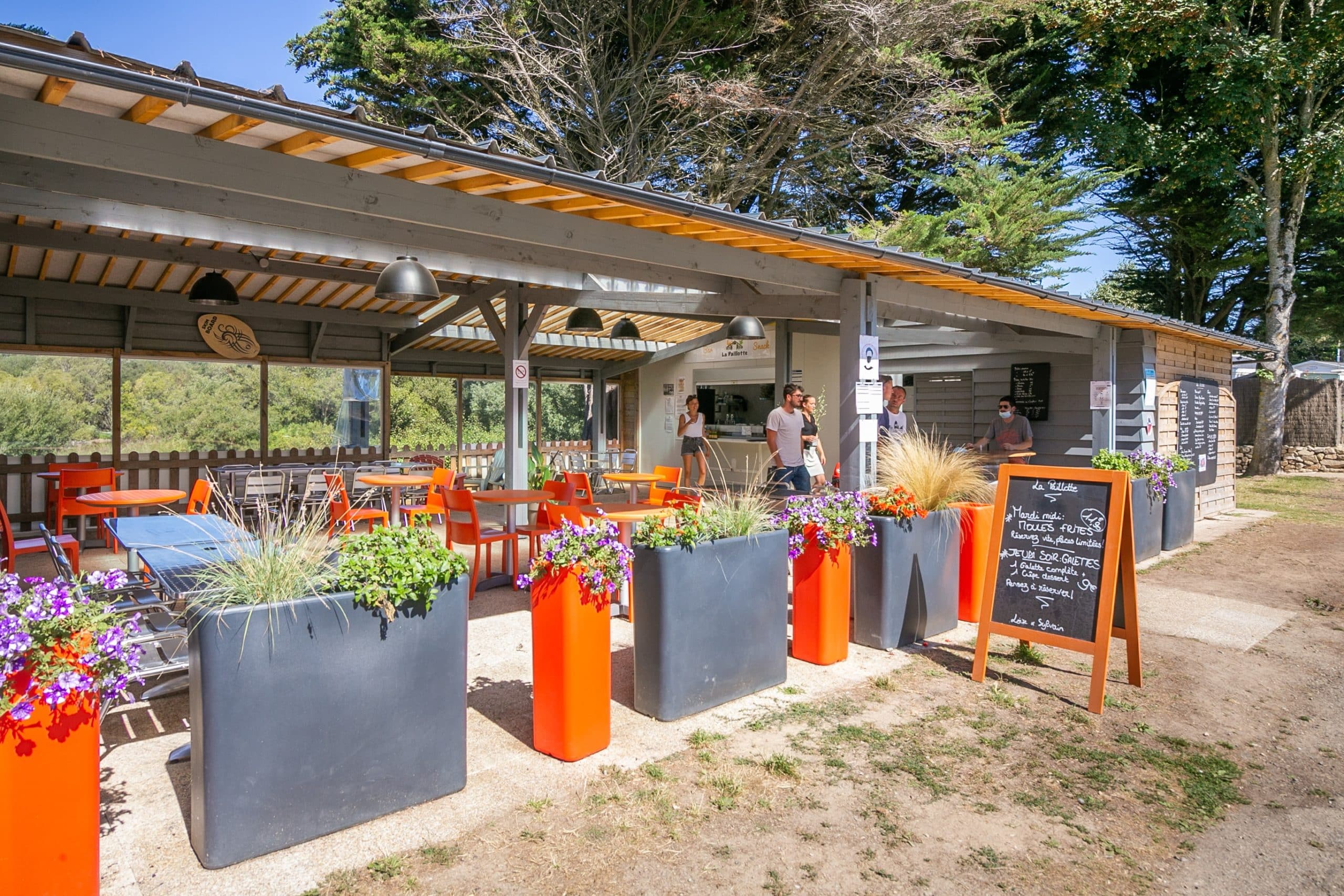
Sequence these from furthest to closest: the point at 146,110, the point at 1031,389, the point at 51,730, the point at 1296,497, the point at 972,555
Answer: the point at 1296,497 → the point at 1031,389 → the point at 972,555 → the point at 146,110 → the point at 51,730

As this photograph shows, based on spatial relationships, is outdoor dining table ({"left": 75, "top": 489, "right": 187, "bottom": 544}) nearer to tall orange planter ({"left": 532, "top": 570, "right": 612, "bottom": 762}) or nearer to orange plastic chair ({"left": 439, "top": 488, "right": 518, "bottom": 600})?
orange plastic chair ({"left": 439, "top": 488, "right": 518, "bottom": 600})

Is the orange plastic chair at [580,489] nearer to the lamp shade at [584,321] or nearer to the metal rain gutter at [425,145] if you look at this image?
the lamp shade at [584,321]

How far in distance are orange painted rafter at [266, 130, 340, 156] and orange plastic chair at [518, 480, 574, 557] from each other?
9.00 ft

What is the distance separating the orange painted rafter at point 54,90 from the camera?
258 cm

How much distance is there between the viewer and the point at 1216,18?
15.4 meters

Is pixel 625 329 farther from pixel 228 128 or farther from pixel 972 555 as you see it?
pixel 228 128

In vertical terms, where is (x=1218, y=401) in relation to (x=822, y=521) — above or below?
above

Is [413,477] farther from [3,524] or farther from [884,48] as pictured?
[884,48]

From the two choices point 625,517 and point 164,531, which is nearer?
point 164,531

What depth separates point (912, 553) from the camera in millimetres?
4793

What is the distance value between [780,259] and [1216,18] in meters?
15.4

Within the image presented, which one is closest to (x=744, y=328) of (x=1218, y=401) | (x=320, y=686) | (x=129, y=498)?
(x=129, y=498)

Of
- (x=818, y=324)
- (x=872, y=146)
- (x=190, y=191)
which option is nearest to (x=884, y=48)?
(x=872, y=146)

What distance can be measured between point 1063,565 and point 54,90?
4.66 metres
